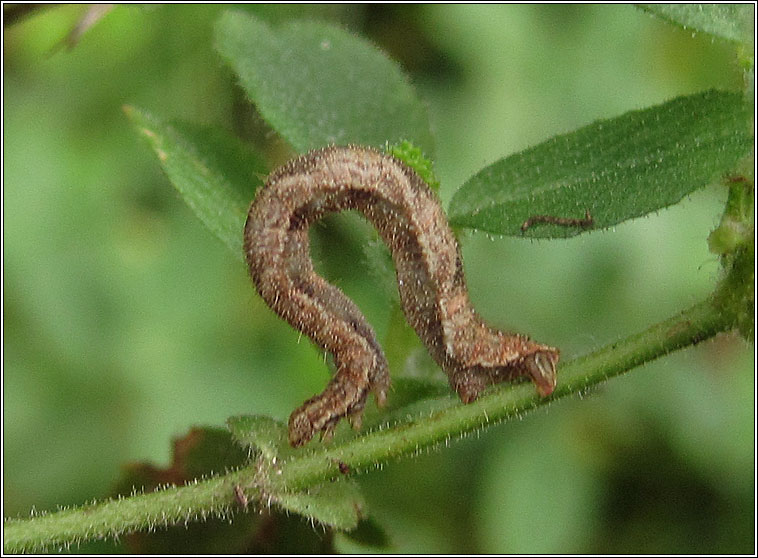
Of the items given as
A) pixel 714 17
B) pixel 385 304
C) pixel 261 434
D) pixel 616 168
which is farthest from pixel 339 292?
pixel 385 304

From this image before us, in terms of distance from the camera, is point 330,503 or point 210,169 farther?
point 210,169

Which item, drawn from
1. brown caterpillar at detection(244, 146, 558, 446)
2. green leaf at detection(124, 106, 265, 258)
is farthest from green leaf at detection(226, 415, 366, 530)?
green leaf at detection(124, 106, 265, 258)

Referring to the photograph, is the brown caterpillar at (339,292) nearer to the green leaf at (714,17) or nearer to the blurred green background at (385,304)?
the green leaf at (714,17)

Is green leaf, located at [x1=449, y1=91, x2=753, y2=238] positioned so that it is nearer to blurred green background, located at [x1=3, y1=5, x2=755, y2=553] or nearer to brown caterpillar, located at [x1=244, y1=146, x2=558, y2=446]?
brown caterpillar, located at [x1=244, y1=146, x2=558, y2=446]

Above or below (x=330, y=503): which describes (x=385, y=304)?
below

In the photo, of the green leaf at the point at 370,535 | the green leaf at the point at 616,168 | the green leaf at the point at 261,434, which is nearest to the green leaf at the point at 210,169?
the green leaf at the point at 261,434

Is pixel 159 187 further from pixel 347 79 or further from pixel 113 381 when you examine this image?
pixel 347 79

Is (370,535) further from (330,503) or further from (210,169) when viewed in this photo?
(210,169)
